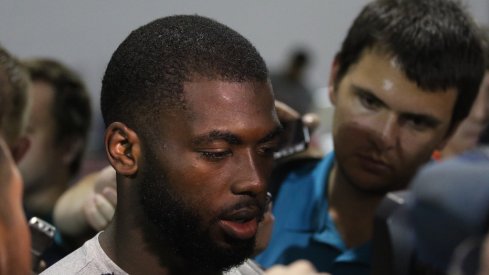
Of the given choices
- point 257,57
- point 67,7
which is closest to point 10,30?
point 67,7

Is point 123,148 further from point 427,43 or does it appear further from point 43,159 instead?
point 43,159

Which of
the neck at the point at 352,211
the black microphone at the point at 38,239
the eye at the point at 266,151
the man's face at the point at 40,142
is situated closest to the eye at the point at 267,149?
the eye at the point at 266,151

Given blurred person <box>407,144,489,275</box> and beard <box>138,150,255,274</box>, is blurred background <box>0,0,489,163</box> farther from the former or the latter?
blurred person <box>407,144,489,275</box>

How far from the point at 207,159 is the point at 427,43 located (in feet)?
2.99

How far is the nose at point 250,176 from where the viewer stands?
4.93ft

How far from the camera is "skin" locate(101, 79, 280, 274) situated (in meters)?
1.51

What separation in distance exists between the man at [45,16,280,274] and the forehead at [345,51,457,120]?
0.70m

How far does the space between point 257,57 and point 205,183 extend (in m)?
0.25

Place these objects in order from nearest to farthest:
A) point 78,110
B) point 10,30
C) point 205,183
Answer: point 205,183, point 78,110, point 10,30

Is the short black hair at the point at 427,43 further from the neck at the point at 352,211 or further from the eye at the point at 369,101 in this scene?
the neck at the point at 352,211

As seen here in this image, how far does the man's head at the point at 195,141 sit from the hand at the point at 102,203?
47cm

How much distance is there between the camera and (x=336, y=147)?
2.30 m

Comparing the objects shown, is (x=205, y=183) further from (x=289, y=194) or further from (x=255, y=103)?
(x=289, y=194)

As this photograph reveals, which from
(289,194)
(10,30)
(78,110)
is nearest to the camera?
(289,194)
